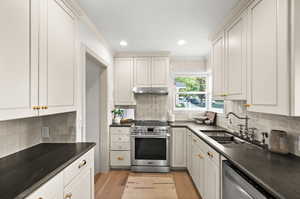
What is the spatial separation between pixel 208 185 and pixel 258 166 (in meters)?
0.96

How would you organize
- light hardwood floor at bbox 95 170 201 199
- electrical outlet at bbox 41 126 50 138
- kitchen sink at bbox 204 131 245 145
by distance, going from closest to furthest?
electrical outlet at bbox 41 126 50 138 → kitchen sink at bbox 204 131 245 145 → light hardwood floor at bbox 95 170 201 199

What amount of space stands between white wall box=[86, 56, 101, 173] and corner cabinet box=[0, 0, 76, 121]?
5.31 feet

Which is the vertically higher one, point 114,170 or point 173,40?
point 173,40

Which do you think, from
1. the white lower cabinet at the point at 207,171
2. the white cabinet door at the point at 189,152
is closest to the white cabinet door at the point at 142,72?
the white cabinet door at the point at 189,152

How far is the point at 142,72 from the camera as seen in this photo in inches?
147

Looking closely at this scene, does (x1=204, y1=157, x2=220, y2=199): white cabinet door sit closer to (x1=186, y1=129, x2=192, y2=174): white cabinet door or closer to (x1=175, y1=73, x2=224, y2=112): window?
(x1=186, y1=129, x2=192, y2=174): white cabinet door

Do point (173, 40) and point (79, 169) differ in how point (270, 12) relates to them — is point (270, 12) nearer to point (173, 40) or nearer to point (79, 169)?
point (173, 40)

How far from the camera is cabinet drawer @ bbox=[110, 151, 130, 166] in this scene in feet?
11.1

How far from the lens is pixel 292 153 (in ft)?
4.77

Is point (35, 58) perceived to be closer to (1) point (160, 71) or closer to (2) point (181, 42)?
(2) point (181, 42)

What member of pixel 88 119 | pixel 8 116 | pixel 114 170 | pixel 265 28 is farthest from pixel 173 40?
pixel 114 170

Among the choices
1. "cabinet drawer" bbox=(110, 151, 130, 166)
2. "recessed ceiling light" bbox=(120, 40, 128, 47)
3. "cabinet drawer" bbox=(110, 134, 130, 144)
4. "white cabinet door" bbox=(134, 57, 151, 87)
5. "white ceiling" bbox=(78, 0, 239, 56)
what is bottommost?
"cabinet drawer" bbox=(110, 151, 130, 166)

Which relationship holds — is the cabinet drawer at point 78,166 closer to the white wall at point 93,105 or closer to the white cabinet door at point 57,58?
the white cabinet door at point 57,58

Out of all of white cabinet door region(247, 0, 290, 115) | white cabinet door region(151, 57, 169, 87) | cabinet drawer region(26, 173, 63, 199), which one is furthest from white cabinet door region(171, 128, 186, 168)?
cabinet drawer region(26, 173, 63, 199)
